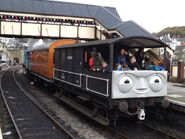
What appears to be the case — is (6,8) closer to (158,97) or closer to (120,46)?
Answer: (120,46)

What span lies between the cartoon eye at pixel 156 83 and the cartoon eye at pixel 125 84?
32.1 inches

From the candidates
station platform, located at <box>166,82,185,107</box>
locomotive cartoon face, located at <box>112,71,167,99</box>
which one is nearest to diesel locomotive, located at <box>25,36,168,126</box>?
locomotive cartoon face, located at <box>112,71,167,99</box>

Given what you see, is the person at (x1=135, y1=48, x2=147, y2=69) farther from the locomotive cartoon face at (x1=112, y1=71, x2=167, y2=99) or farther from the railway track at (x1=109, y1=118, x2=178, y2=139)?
the railway track at (x1=109, y1=118, x2=178, y2=139)

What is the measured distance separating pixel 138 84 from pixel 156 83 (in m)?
0.74

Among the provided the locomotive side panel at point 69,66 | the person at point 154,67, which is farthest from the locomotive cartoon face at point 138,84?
the locomotive side panel at point 69,66

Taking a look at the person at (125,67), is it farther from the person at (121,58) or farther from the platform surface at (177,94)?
the platform surface at (177,94)

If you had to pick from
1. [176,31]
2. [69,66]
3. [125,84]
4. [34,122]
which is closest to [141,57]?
[125,84]

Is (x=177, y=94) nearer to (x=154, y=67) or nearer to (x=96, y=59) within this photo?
(x=154, y=67)

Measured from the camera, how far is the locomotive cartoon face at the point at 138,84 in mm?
7320

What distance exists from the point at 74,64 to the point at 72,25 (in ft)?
38.0

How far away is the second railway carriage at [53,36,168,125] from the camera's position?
7359 mm

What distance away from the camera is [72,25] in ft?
Result: 69.3

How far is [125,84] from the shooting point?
7.46 meters

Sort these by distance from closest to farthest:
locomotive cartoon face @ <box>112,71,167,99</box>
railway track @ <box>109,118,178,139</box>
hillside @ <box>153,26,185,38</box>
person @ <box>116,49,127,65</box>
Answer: locomotive cartoon face @ <box>112,71,167,99</box> → railway track @ <box>109,118,178,139</box> → person @ <box>116,49,127,65</box> → hillside @ <box>153,26,185,38</box>
